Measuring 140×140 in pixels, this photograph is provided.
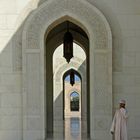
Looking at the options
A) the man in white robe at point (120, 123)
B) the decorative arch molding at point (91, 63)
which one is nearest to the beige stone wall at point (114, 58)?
the decorative arch molding at point (91, 63)

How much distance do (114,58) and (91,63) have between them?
1.51 feet

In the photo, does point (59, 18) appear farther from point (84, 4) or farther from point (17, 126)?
point (17, 126)

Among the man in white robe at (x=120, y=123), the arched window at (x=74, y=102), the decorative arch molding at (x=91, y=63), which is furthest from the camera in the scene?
the arched window at (x=74, y=102)

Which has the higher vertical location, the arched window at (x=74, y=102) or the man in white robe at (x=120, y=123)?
the arched window at (x=74, y=102)

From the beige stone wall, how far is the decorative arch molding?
0.55ft

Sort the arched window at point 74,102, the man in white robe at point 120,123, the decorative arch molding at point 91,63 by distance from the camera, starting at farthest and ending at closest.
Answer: the arched window at point 74,102 → the decorative arch molding at point 91,63 → the man in white robe at point 120,123

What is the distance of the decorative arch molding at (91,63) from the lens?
8.91m

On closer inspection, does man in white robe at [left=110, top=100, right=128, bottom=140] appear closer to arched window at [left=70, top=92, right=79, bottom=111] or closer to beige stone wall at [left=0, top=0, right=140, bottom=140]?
beige stone wall at [left=0, top=0, right=140, bottom=140]

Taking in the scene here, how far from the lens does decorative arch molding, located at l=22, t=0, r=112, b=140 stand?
891cm

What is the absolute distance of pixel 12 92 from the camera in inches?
355

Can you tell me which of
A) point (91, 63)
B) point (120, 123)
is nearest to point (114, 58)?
point (91, 63)

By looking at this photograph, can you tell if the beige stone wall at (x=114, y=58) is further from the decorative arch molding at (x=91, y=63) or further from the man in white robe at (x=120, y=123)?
the man in white robe at (x=120, y=123)

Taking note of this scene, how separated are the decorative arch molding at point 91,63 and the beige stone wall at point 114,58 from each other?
0.55 feet

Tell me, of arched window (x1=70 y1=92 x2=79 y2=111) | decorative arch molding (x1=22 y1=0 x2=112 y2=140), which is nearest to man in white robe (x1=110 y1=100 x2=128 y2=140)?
decorative arch molding (x1=22 y1=0 x2=112 y2=140)
